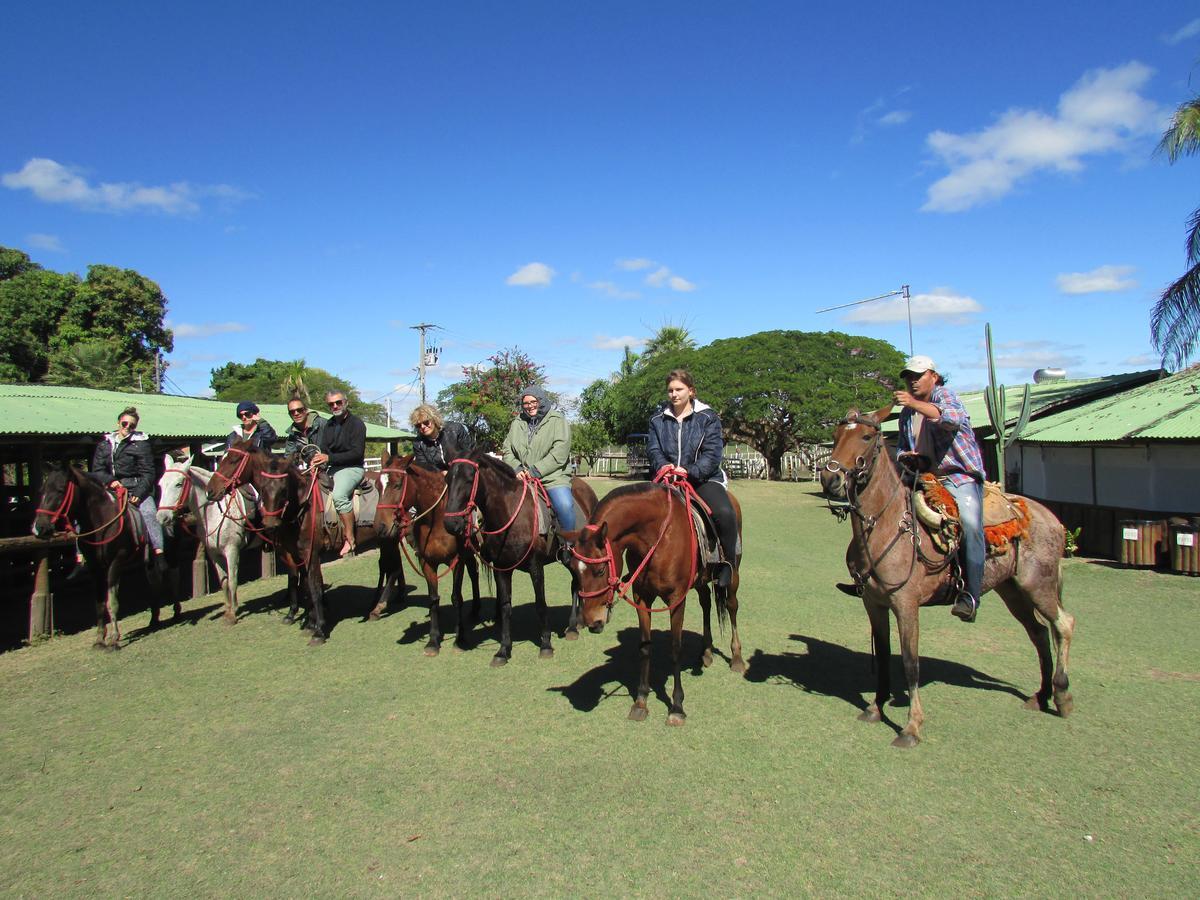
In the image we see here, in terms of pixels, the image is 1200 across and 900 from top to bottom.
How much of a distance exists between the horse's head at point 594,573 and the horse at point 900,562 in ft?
5.47

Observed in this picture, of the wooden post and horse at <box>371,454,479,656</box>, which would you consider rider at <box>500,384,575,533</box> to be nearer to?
horse at <box>371,454,479,656</box>

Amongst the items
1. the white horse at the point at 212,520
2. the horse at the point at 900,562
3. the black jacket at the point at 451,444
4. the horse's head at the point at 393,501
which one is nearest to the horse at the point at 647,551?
the horse at the point at 900,562

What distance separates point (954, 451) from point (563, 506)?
399 centimetres

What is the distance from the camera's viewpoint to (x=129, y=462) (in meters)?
8.89

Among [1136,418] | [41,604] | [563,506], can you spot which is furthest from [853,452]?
[1136,418]

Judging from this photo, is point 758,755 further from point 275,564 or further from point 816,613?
point 275,564

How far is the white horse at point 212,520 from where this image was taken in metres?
9.40

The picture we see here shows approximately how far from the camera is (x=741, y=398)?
131 ft

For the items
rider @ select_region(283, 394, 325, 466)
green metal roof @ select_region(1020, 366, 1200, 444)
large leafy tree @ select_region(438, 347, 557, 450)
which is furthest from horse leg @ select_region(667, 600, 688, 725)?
large leafy tree @ select_region(438, 347, 557, 450)

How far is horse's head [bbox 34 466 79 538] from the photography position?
24.9ft

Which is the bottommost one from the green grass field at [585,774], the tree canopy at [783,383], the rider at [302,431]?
the green grass field at [585,774]

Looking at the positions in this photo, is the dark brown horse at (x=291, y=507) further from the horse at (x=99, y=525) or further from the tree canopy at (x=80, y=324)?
the tree canopy at (x=80, y=324)

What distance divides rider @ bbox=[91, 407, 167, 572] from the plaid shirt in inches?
346

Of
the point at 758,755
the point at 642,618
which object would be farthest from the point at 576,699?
the point at 758,755
